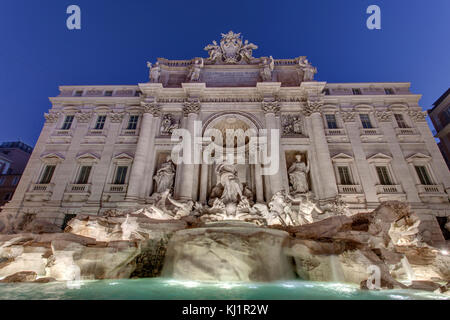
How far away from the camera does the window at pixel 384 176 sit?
15.5 meters

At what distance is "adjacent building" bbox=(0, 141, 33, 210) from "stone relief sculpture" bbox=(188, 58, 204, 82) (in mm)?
25922

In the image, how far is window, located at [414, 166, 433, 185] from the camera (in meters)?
15.4

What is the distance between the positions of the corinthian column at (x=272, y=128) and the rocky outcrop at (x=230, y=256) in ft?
22.9

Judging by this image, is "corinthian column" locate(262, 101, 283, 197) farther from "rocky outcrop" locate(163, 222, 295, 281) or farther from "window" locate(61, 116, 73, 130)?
"window" locate(61, 116, 73, 130)

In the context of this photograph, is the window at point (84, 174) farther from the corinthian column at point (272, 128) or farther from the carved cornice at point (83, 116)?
the corinthian column at point (272, 128)

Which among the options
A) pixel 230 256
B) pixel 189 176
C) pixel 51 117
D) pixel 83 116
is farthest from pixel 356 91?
pixel 51 117

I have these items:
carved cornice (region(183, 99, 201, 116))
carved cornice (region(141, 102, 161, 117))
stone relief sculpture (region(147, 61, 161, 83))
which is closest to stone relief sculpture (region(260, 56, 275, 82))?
carved cornice (region(183, 99, 201, 116))

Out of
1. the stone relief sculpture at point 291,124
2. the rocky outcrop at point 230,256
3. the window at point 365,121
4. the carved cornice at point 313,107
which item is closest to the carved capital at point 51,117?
the rocky outcrop at point 230,256

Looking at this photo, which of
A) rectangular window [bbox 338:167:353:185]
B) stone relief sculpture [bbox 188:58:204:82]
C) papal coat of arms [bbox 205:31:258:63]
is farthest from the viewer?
papal coat of arms [bbox 205:31:258:63]

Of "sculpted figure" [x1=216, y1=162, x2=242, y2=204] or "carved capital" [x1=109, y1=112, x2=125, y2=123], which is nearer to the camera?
"sculpted figure" [x1=216, y1=162, x2=242, y2=204]

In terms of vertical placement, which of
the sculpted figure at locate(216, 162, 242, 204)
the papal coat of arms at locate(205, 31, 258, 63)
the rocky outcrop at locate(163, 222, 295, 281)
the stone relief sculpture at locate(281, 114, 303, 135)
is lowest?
the rocky outcrop at locate(163, 222, 295, 281)
